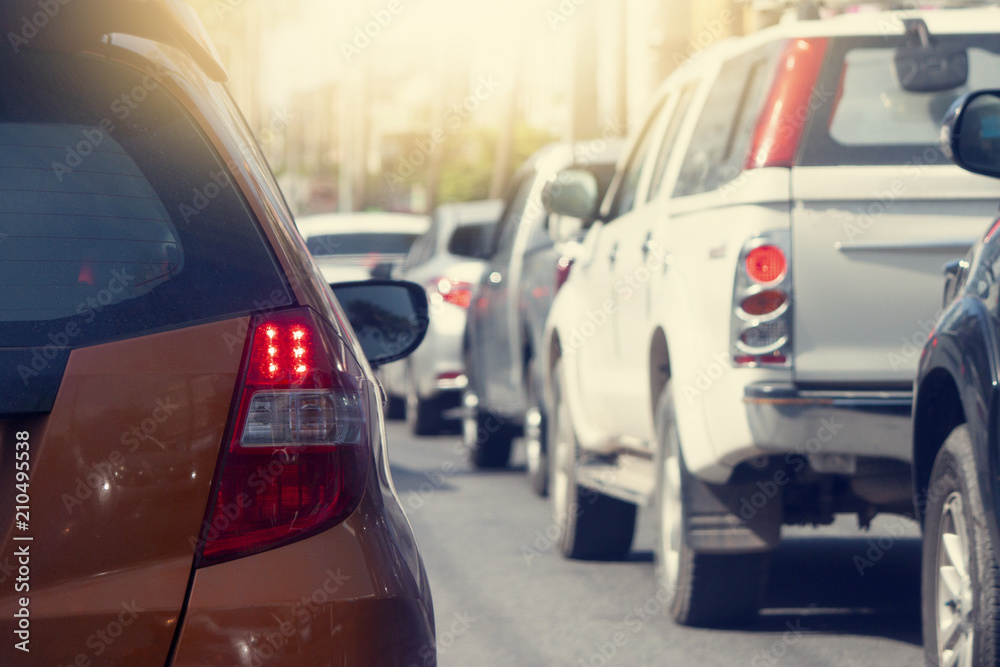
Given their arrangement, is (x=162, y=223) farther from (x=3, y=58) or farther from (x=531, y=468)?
(x=531, y=468)

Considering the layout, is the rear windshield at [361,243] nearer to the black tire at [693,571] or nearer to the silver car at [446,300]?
the silver car at [446,300]

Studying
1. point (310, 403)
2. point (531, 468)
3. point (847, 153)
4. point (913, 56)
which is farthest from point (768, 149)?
point (531, 468)

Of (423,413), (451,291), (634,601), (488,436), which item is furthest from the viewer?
(423,413)

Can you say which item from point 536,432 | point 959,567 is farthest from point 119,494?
point 536,432

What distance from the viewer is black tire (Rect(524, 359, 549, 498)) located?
9580 millimetres

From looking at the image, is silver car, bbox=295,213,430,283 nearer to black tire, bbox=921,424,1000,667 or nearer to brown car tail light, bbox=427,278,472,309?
brown car tail light, bbox=427,278,472,309

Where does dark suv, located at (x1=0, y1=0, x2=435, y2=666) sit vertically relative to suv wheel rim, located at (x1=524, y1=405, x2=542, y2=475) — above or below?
above

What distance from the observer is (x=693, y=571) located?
557 cm

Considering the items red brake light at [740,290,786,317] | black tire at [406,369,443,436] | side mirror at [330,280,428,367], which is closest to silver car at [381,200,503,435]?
black tire at [406,369,443,436]

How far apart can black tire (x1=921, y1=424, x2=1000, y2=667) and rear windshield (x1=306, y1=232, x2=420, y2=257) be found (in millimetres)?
12421

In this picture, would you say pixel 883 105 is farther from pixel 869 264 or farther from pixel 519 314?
pixel 519 314

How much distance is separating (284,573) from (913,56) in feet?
11.8

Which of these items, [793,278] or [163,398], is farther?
[793,278]

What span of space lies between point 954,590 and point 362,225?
1387cm
